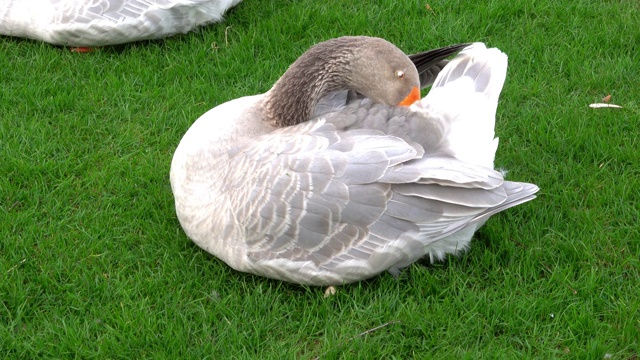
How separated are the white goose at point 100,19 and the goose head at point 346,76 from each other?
2.11m

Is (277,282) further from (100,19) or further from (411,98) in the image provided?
(100,19)

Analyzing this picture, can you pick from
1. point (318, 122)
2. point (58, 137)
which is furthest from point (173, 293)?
point (58, 137)

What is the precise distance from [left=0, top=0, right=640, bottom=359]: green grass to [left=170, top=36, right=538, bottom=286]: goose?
→ 0.22 meters

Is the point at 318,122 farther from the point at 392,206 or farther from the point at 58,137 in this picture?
the point at 58,137

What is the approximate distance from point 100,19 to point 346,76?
8.47 feet

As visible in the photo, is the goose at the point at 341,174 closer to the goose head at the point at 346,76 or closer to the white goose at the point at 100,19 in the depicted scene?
the goose head at the point at 346,76

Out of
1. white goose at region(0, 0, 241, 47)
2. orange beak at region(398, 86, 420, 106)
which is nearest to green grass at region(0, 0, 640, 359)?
white goose at region(0, 0, 241, 47)

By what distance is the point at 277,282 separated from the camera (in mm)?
4309

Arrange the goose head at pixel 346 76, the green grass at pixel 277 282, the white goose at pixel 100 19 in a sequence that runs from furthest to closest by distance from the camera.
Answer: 1. the white goose at pixel 100 19
2. the goose head at pixel 346 76
3. the green grass at pixel 277 282

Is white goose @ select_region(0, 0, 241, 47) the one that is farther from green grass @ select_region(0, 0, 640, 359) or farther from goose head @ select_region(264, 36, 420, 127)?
goose head @ select_region(264, 36, 420, 127)

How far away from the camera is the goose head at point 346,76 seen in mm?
4273

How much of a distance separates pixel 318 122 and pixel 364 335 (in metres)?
1.10

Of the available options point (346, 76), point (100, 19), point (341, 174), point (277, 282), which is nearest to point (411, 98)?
point (346, 76)

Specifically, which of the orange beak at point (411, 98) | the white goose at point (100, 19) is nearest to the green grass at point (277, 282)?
the white goose at point (100, 19)
